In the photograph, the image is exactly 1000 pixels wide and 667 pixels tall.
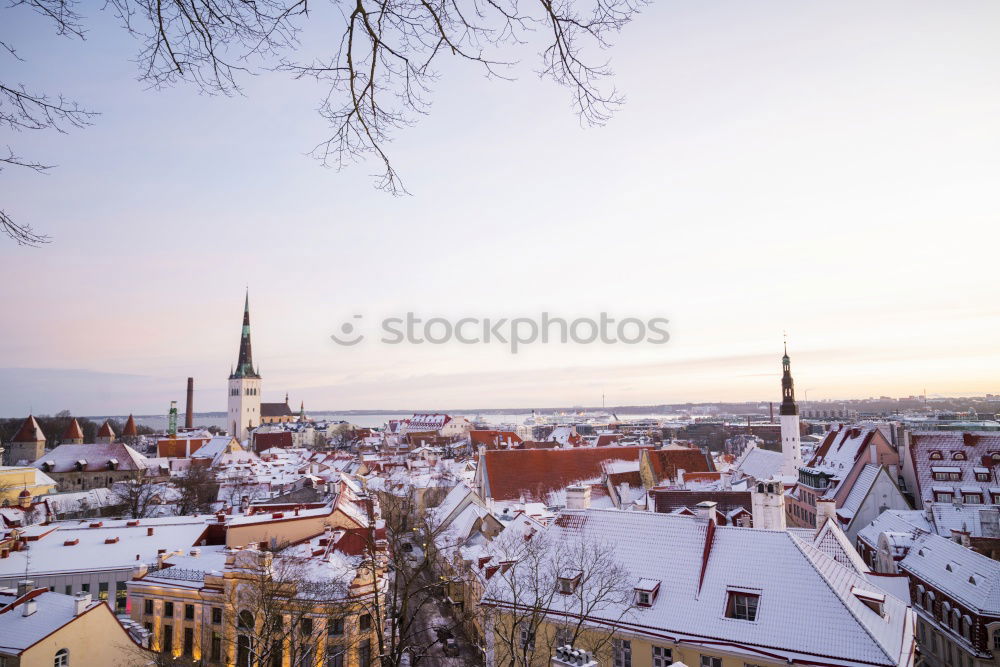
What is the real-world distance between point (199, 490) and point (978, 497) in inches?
2234

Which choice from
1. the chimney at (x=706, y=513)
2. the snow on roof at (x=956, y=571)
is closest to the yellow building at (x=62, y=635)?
the chimney at (x=706, y=513)

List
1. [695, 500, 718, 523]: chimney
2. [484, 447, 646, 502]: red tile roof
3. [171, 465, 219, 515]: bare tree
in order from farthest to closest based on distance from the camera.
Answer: [171, 465, 219, 515]: bare tree → [484, 447, 646, 502]: red tile roof → [695, 500, 718, 523]: chimney

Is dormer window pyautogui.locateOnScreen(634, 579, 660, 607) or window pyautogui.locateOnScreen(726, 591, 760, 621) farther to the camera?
dormer window pyautogui.locateOnScreen(634, 579, 660, 607)

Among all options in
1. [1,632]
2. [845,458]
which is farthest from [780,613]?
[845,458]

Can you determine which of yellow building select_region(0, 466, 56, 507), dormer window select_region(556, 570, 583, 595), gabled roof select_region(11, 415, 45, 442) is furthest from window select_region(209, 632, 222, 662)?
gabled roof select_region(11, 415, 45, 442)

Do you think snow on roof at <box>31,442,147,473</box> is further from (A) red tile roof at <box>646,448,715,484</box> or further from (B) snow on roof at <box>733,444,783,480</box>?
(B) snow on roof at <box>733,444,783,480</box>

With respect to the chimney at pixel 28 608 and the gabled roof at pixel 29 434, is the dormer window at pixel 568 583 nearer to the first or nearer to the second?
the chimney at pixel 28 608

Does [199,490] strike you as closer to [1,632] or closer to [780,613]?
[1,632]

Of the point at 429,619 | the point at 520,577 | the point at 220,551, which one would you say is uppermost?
the point at 520,577

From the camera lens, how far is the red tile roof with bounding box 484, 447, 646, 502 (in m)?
42.6

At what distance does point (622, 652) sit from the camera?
1584 cm

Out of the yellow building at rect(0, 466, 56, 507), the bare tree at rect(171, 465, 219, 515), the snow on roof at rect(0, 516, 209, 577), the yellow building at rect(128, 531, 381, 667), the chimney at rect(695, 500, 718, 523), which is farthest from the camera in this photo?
the yellow building at rect(0, 466, 56, 507)

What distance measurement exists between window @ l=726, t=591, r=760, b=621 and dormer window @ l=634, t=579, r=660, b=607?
Answer: 1894 mm

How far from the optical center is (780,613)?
14641 millimetres
